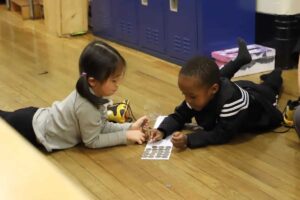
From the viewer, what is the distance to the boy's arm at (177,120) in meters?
2.15

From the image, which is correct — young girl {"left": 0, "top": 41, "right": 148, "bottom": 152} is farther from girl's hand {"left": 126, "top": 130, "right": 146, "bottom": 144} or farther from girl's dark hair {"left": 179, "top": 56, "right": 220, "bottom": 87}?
girl's dark hair {"left": 179, "top": 56, "right": 220, "bottom": 87}

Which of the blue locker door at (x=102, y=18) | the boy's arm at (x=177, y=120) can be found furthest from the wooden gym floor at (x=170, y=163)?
the blue locker door at (x=102, y=18)

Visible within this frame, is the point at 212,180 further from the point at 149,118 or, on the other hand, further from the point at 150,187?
the point at 149,118

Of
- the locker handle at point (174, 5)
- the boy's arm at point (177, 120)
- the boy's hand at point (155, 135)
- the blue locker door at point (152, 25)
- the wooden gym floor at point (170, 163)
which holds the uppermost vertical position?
the locker handle at point (174, 5)

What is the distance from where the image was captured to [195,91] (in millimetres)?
1970

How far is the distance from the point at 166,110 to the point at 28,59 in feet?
4.78

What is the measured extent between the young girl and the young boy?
0.59ft

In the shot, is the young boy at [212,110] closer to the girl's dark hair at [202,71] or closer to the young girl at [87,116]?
the girl's dark hair at [202,71]

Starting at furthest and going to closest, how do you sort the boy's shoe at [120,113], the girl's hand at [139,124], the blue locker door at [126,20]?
the blue locker door at [126,20] < the boy's shoe at [120,113] < the girl's hand at [139,124]

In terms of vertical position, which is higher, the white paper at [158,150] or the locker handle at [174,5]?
the locker handle at [174,5]

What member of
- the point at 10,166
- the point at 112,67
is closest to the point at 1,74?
the point at 112,67

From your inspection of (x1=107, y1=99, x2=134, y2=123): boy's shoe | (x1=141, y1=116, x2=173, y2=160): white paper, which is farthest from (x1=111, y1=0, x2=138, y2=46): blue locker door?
(x1=141, y1=116, x2=173, y2=160): white paper

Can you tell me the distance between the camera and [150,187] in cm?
178

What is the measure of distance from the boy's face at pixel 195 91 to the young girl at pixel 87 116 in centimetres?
24
